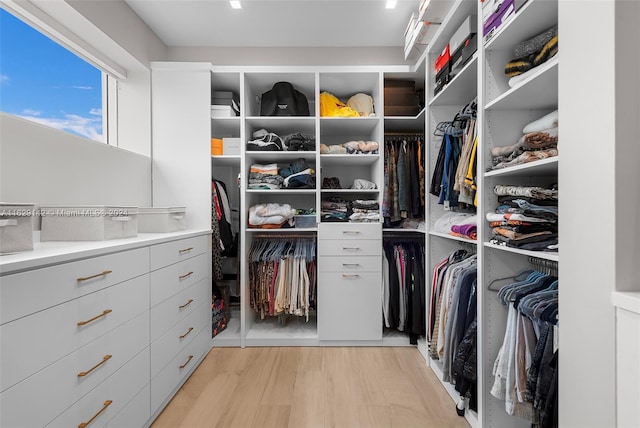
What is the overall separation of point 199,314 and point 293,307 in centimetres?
75

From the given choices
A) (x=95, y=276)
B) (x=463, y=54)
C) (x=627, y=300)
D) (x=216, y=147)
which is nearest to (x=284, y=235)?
(x=216, y=147)

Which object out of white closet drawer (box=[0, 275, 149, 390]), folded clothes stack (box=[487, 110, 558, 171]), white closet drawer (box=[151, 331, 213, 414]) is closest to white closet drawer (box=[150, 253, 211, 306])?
white closet drawer (box=[0, 275, 149, 390])

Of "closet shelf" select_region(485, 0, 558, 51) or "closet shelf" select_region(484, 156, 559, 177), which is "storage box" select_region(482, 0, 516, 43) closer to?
"closet shelf" select_region(485, 0, 558, 51)

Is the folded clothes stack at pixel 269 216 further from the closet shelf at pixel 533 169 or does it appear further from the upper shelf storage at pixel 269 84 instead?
the closet shelf at pixel 533 169

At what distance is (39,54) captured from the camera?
6.08ft

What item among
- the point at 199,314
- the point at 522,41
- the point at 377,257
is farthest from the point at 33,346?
the point at 522,41

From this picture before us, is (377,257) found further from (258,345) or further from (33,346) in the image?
(33,346)

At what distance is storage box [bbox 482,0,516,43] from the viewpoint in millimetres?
1246

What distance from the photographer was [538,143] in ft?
3.96

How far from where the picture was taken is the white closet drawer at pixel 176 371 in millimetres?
1632

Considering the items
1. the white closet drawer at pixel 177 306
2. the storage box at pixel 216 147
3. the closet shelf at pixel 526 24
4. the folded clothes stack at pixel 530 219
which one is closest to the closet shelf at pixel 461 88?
the closet shelf at pixel 526 24

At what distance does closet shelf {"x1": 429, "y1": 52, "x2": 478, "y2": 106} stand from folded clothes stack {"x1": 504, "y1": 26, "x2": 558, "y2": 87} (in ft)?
0.73

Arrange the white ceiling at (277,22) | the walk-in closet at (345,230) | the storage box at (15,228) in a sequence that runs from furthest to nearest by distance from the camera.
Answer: the white ceiling at (277,22), the storage box at (15,228), the walk-in closet at (345,230)

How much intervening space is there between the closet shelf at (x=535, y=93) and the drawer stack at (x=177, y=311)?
6.22ft
